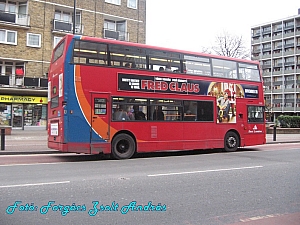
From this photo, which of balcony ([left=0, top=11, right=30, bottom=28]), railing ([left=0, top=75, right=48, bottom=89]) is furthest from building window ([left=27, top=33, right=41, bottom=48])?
railing ([left=0, top=75, right=48, bottom=89])

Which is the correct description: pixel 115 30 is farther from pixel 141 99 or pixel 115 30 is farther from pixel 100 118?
pixel 100 118

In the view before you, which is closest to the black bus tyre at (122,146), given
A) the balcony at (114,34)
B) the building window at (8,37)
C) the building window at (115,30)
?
the building window at (8,37)

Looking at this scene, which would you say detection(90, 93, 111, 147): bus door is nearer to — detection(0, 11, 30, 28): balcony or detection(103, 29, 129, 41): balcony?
detection(0, 11, 30, 28): balcony

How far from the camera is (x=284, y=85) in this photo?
81.1 m

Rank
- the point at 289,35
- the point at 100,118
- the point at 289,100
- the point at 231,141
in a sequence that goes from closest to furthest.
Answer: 1. the point at 100,118
2. the point at 231,141
3. the point at 289,100
4. the point at 289,35

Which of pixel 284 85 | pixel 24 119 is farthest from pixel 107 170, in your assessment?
pixel 284 85

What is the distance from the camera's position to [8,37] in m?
28.4

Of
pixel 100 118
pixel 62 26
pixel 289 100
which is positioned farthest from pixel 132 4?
pixel 289 100

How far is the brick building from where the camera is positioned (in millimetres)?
28297

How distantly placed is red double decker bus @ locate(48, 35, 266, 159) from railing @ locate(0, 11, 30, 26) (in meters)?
18.6

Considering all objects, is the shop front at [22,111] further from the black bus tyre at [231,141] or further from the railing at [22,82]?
the black bus tyre at [231,141]

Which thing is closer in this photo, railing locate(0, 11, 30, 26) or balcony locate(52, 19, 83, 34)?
railing locate(0, 11, 30, 26)

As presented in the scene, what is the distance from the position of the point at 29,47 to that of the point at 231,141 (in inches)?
840

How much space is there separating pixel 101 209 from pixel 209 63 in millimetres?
10459
